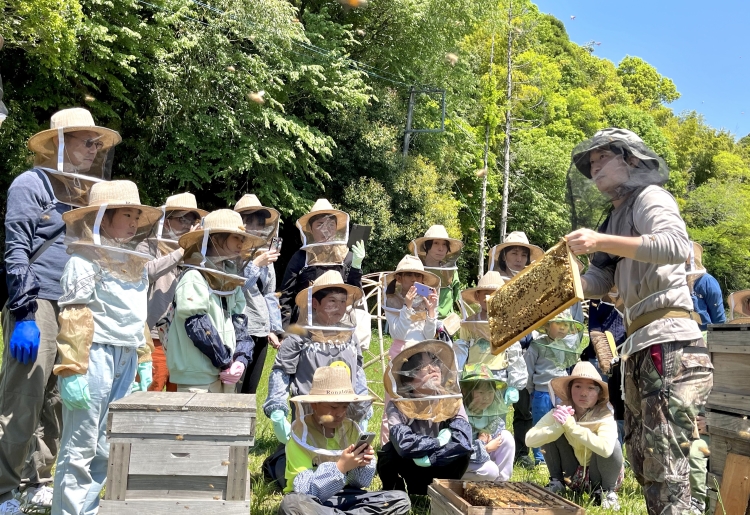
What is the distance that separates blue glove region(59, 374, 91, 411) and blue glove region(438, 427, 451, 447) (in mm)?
2303

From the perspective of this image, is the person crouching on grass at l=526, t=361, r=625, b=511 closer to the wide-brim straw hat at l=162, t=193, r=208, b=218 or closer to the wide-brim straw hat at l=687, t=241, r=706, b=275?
the wide-brim straw hat at l=687, t=241, r=706, b=275

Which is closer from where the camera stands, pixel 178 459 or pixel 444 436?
pixel 178 459

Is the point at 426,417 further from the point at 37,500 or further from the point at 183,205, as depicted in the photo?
the point at 183,205

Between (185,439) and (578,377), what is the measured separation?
3345 mm

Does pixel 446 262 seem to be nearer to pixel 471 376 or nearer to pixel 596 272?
pixel 471 376

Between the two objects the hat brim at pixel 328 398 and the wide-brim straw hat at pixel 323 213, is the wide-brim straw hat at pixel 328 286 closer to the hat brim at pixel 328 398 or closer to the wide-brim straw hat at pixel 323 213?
the hat brim at pixel 328 398

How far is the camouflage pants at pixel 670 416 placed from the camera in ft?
10.7

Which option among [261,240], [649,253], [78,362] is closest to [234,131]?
[261,240]

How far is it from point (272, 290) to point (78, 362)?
2.83m

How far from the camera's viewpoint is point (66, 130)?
13.9 ft

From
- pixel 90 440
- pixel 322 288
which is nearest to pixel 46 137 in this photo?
pixel 90 440

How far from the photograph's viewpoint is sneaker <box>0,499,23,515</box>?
3.98 metres

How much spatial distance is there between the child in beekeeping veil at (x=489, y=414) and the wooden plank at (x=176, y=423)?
8.23 feet

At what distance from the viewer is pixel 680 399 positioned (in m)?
3.27
